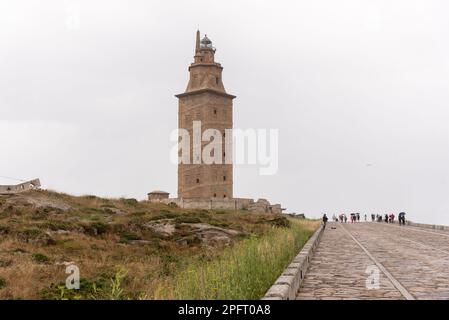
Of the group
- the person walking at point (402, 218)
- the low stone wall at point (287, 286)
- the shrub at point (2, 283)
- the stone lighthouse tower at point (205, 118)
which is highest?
the stone lighthouse tower at point (205, 118)

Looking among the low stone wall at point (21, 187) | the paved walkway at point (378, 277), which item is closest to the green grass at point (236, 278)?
the paved walkway at point (378, 277)

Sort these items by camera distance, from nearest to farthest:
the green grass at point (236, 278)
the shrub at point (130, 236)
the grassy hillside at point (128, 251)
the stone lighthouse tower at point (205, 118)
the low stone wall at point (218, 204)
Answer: the green grass at point (236, 278) < the grassy hillside at point (128, 251) < the shrub at point (130, 236) < the low stone wall at point (218, 204) < the stone lighthouse tower at point (205, 118)

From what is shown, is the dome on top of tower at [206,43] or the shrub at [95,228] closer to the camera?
the shrub at [95,228]

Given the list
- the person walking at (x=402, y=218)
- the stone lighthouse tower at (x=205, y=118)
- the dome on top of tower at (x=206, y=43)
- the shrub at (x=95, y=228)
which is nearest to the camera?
the shrub at (x=95, y=228)

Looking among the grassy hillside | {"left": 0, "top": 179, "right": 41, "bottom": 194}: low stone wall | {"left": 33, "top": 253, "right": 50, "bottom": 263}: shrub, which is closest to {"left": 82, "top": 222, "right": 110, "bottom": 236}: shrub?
the grassy hillside

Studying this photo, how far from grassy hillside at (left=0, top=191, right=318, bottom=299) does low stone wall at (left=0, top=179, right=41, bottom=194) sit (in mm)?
2850

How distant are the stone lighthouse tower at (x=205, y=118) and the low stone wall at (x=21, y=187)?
85.6ft

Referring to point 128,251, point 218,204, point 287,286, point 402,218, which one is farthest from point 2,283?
point 218,204

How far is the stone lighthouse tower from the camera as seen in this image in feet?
216

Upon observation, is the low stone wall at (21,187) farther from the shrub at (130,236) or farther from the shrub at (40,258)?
the shrub at (40,258)

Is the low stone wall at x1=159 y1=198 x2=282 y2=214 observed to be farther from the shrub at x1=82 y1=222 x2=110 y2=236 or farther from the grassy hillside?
the shrub at x1=82 y1=222 x2=110 y2=236

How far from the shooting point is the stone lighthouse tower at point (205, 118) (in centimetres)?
6594

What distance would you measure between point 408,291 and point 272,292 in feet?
9.39

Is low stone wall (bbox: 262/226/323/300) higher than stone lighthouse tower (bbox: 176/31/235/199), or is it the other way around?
stone lighthouse tower (bbox: 176/31/235/199)
